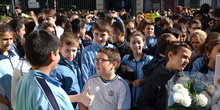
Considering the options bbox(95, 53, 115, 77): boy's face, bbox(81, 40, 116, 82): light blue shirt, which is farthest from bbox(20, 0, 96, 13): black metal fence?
bbox(95, 53, 115, 77): boy's face

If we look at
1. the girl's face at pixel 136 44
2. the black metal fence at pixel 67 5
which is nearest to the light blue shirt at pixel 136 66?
the girl's face at pixel 136 44

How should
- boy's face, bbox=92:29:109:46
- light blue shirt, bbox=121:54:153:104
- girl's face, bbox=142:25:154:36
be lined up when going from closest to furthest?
1. light blue shirt, bbox=121:54:153:104
2. boy's face, bbox=92:29:109:46
3. girl's face, bbox=142:25:154:36

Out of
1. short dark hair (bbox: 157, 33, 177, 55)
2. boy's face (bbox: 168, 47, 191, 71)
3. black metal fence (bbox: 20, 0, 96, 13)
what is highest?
black metal fence (bbox: 20, 0, 96, 13)

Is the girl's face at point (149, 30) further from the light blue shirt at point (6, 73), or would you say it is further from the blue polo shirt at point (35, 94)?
the blue polo shirt at point (35, 94)

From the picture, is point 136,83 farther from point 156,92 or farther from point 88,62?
point 88,62

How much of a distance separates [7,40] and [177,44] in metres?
→ 2.21

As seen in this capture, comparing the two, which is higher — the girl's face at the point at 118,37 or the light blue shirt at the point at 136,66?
the girl's face at the point at 118,37

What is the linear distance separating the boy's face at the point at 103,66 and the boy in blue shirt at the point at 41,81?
33.1 inches

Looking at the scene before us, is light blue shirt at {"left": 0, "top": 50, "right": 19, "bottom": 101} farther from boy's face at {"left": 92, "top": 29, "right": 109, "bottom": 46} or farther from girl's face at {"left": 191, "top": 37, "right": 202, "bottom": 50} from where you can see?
girl's face at {"left": 191, "top": 37, "right": 202, "bottom": 50}

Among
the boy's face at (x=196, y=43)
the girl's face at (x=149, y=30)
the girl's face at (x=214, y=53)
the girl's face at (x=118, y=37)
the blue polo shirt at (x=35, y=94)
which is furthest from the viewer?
the girl's face at (x=149, y=30)

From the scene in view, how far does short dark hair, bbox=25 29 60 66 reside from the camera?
1630 mm

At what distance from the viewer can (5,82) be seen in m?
2.74

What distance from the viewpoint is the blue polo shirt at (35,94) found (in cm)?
149

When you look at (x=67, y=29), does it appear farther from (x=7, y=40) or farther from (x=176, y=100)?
(x=176, y=100)
